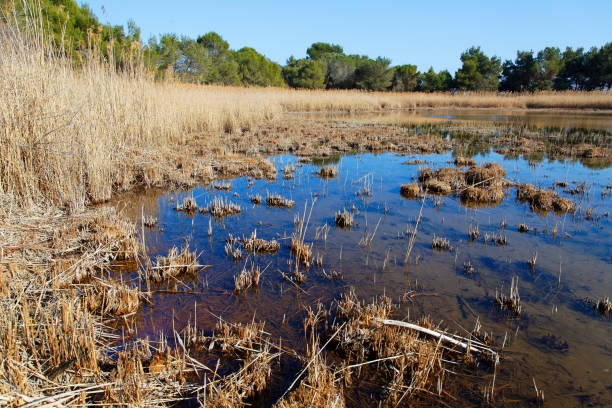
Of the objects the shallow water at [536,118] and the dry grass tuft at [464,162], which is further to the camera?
the shallow water at [536,118]

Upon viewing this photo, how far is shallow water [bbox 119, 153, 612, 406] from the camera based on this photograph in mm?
2848

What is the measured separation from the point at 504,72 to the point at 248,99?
56.2 m

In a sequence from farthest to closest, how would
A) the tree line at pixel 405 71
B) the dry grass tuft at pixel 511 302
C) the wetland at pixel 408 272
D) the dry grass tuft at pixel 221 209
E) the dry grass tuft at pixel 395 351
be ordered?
the tree line at pixel 405 71, the dry grass tuft at pixel 221 209, the dry grass tuft at pixel 511 302, the wetland at pixel 408 272, the dry grass tuft at pixel 395 351

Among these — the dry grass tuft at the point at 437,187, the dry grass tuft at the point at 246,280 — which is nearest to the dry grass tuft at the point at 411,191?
the dry grass tuft at the point at 437,187

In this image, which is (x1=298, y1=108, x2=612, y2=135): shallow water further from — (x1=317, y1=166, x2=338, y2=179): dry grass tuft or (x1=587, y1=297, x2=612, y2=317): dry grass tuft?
(x1=587, y1=297, x2=612, y2=317): dry grass tuft

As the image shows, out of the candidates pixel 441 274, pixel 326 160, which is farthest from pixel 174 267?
pixel 326 160

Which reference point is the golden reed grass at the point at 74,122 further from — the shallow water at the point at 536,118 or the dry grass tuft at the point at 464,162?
the shallow water at the point at 536,118

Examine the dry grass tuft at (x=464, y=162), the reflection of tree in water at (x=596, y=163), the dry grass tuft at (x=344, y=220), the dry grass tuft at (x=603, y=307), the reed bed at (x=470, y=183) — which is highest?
the reflection of tree in water at (x=596, y=163)

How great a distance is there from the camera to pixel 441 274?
412cm

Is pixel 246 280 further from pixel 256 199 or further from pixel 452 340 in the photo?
pixel 256 199

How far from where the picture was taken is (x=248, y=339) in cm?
283

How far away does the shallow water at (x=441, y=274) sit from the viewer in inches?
112

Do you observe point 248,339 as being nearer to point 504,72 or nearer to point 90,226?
point 90,226

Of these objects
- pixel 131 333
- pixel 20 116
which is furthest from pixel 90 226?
pixel 131 333
